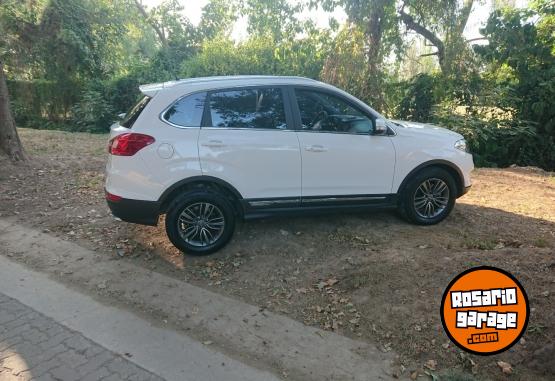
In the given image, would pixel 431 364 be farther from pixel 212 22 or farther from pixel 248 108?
pixel 212 22

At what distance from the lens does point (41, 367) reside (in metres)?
3.29

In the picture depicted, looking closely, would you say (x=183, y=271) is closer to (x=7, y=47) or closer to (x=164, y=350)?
(x=164, y=350)

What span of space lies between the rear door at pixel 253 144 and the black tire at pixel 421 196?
54.8 inches

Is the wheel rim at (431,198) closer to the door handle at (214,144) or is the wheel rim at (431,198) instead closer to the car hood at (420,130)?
the car hood at (420,130)

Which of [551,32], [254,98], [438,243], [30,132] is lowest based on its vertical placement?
[438,243]

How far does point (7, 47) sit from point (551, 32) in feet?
55.2

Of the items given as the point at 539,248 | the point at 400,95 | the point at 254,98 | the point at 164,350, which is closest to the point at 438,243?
the point at 539,248

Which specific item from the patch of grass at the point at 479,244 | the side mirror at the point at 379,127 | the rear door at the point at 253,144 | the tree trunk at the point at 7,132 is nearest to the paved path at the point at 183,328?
the rear door at the point at 253,144

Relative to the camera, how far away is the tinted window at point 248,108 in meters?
4.82

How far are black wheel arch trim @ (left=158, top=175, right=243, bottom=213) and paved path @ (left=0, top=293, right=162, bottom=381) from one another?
1.49m

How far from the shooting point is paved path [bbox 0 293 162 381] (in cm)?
322

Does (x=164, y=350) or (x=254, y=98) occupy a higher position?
(x=254, y=98)

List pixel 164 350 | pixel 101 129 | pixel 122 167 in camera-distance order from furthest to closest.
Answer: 1. pixel 101 129
2. pixel 122 167
3. pixel 164 350

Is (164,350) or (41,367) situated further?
(164,350)
